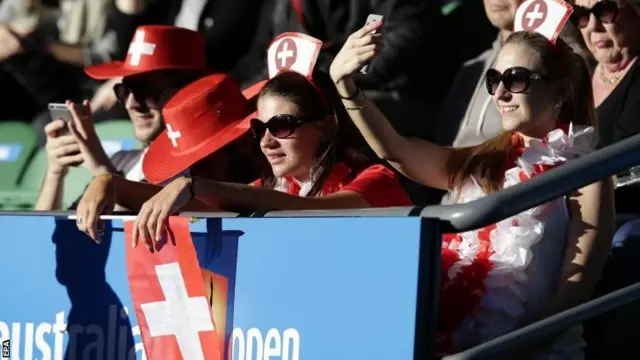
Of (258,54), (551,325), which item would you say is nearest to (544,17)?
(551,325)

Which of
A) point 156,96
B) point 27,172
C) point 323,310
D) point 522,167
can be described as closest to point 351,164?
point 522,167

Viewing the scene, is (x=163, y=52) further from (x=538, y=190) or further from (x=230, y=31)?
(x=538, y=190)

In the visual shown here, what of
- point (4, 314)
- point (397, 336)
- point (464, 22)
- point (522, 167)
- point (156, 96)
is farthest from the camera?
point (464, 22)

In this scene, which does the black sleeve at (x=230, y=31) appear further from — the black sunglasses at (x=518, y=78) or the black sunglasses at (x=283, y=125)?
the black sunglasses at (x=518, y=78)

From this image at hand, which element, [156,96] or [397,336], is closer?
[397,336]

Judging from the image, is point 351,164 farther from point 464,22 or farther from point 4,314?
point 464,22

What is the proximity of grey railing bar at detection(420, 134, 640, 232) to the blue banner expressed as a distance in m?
0.10

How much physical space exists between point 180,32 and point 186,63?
19cm

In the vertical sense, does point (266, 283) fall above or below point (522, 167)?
below

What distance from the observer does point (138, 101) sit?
574 cm

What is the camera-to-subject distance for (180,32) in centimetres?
598

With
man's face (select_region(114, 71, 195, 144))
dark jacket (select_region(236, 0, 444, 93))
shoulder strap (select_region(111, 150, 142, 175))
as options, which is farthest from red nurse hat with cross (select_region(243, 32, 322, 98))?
shoulder strap (select_region(111, 150, 142, 175))

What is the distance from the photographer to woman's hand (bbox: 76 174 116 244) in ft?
12.7

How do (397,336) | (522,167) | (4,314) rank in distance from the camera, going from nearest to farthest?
1. (397,336)
2. (522,167)
3. (4,314)
